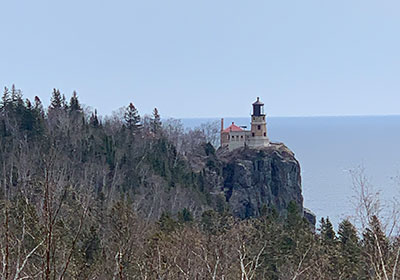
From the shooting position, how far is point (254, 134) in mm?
41656

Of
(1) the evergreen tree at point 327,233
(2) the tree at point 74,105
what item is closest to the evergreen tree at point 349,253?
(1) the evergreen tree at point 327,233

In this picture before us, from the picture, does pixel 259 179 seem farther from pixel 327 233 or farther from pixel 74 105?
pixel 327 233

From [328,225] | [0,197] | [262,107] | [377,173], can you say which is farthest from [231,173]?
[377,173]

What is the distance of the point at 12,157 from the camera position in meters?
28.7

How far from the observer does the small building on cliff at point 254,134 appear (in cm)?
4156

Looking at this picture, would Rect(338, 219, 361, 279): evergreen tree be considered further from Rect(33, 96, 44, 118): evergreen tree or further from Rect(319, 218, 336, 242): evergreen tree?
Rect(33, 96, 44, 118): evergreen tree

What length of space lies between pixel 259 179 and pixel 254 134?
149 inches

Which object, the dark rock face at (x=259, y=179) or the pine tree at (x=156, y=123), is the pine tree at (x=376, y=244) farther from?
the pine tree at (x=156, y=123)

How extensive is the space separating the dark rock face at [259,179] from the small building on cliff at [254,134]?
2.78 feet

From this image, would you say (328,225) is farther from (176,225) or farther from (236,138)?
(236,138)


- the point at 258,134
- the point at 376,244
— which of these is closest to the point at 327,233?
the point at 376,244

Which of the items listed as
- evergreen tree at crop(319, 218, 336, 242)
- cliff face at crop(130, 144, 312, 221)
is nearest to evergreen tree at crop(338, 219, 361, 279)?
evergreen tree at crop(319, 218, 336, 242)

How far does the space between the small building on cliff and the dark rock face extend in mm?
846

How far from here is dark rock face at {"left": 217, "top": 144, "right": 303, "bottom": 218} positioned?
1535 inches
